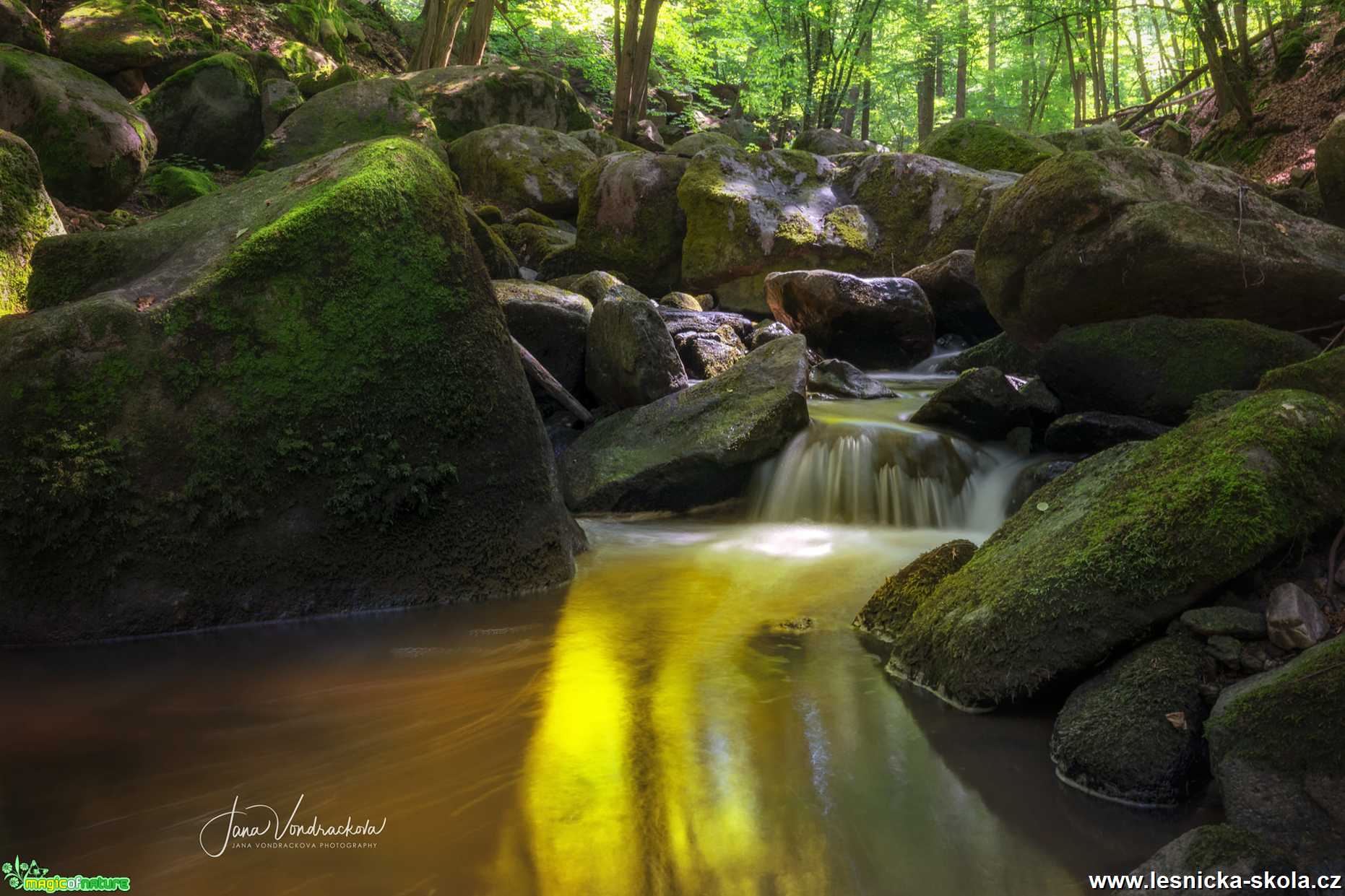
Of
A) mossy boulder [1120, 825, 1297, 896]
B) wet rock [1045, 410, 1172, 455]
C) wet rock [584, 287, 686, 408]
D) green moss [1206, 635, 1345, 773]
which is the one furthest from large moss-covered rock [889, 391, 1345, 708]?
wet rock [584, 287, 686, 408]

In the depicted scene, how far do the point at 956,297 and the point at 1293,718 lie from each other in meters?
9.40

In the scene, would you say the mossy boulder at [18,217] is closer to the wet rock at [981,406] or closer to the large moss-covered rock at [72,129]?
the large moss-covered rock at [72,129]

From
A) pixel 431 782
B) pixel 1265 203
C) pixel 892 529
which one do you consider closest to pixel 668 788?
pixel 431 782

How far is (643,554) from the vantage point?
6.20 meters

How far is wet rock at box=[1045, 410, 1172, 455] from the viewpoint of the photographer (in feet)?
21.6

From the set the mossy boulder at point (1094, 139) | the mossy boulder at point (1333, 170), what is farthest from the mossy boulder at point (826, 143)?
the mossy boulder at point (1333, 170)

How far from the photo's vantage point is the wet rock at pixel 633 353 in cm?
816

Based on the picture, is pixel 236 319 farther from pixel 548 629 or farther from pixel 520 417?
pixel 548 629

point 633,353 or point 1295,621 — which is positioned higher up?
point 633,353

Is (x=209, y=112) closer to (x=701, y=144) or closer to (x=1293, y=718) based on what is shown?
(x=701, y=144)

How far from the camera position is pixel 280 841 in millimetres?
2576

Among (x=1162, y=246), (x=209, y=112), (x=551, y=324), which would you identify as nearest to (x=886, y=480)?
(x=1162, y=246)

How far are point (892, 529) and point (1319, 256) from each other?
3.78 meters

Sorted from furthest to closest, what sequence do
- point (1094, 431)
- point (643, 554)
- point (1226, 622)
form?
point (1094, 431), point (643, 554), point (1226, 622)
